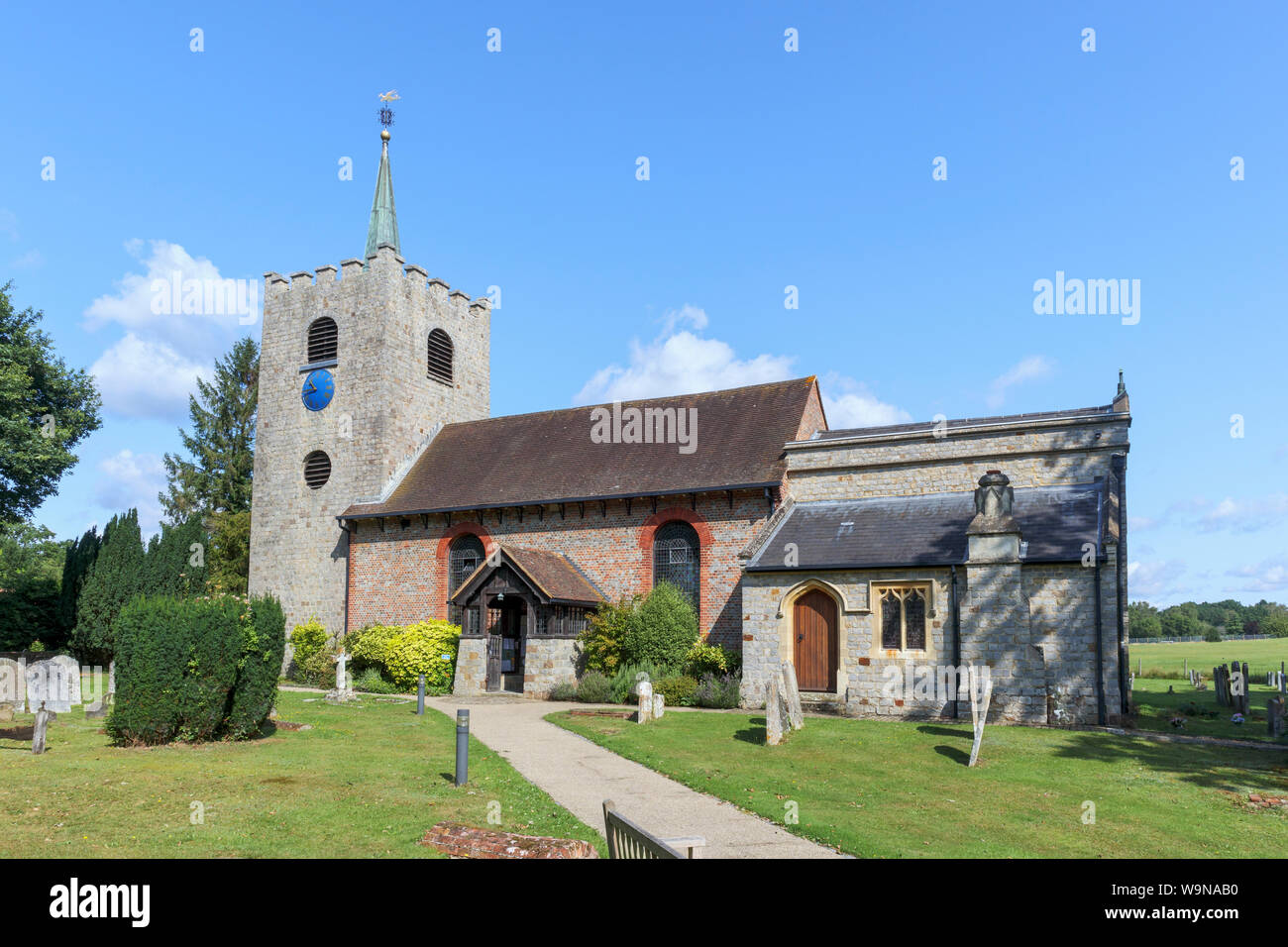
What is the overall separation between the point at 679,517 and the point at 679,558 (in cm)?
119

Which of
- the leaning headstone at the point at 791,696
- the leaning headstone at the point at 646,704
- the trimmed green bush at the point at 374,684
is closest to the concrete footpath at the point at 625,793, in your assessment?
the leaning headstone at the point at 646,704

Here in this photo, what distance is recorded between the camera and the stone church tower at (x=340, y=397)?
32.7 meters

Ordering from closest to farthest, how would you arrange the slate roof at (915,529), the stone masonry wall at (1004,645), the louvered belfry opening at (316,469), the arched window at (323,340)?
the stone masonry wall at (1004,645) < the slate roof at (915,529) < the louvered belfry opening at (316,469) < the arched window at (323,340)

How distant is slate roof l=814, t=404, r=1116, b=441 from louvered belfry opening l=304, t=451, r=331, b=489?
60.2 feet

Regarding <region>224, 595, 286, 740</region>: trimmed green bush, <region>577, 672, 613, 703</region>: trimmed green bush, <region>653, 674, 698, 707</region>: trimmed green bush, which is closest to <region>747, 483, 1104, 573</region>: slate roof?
<region>653, 674, 698, 707</region>: trimmed green bush

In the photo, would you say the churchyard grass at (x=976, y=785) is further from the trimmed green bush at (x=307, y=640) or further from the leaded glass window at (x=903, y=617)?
the trimmed green bush at (x=307, y=640)

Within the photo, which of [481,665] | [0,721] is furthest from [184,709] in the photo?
[481,665]

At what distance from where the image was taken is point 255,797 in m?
10.6

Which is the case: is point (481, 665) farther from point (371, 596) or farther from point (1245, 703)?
point (1245, 703)

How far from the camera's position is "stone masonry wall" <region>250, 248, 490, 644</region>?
32.7 meters

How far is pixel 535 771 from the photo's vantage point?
43.4 ft

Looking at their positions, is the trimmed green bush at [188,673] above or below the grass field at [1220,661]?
above

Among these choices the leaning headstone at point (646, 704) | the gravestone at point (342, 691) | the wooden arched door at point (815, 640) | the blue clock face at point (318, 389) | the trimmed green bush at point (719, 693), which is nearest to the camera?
the leaning headstone at point (646, 704)

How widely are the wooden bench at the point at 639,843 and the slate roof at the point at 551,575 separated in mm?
18482
